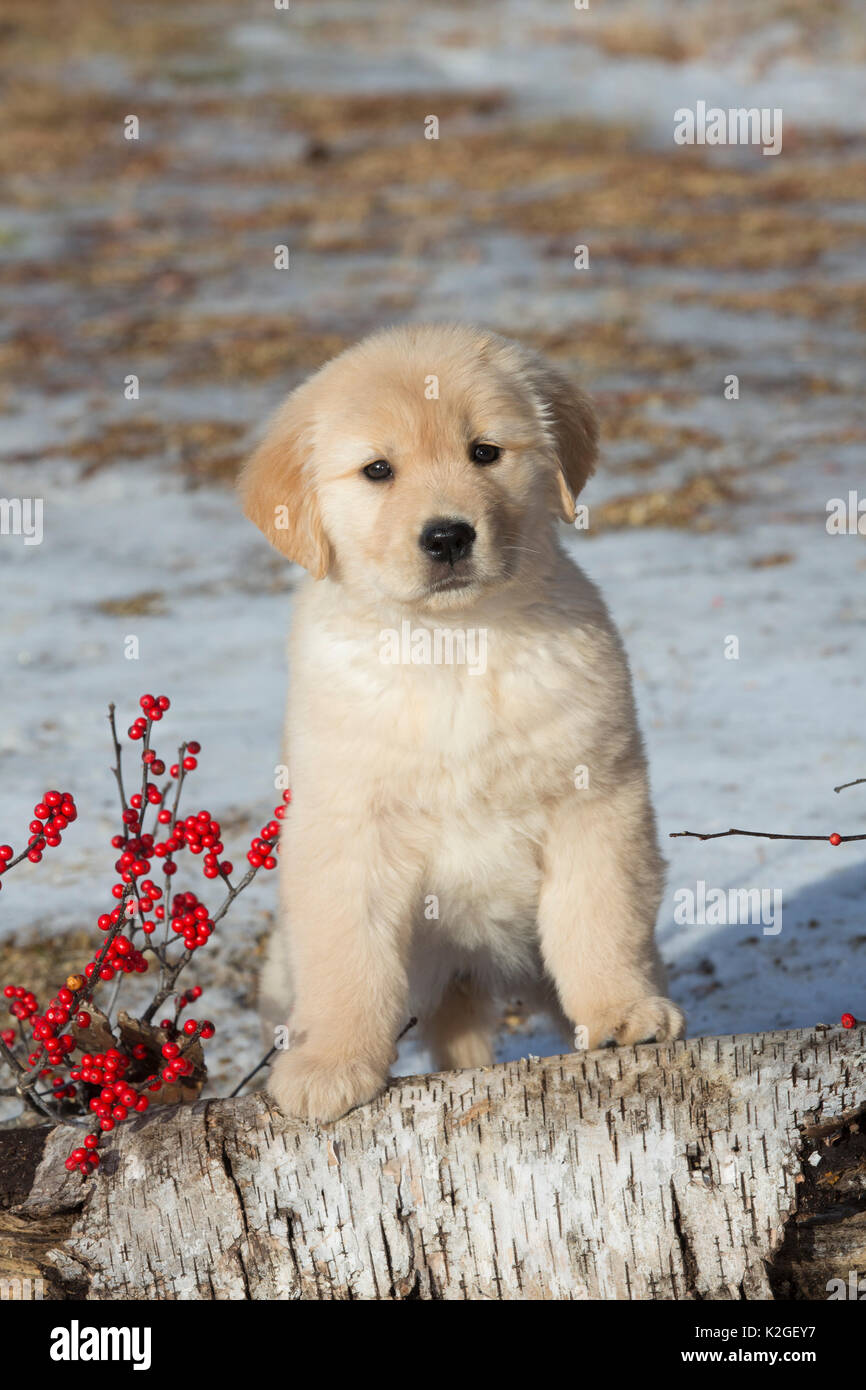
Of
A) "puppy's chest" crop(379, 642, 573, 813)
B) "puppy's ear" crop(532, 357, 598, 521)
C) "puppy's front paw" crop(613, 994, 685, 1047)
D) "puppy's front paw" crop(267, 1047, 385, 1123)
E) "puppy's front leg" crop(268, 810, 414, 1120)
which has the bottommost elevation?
"puppy's front paw" crop(267, 1047, 385, 1123)

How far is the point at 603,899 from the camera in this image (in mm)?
2441

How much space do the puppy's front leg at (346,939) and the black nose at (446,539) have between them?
0.47 meters

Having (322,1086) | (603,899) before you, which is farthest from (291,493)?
(322,1086)

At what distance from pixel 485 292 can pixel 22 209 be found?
5491 mm

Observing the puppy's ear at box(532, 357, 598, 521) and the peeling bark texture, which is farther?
the puppy's ear at box(532, 357, 598, 521)

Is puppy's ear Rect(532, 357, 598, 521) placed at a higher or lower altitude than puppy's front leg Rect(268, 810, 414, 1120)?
higher

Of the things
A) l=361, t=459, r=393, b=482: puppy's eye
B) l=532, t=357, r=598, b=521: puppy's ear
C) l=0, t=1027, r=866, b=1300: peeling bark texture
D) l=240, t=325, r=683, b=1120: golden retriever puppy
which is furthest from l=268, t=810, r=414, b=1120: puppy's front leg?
l=532, t=357, r=598, b=521: puppy's ear

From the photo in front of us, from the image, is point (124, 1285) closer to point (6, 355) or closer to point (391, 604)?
point (391, 604)

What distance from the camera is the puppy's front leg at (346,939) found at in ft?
7.79

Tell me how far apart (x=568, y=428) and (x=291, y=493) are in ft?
1.82

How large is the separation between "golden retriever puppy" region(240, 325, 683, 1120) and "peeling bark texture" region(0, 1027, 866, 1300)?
9.1 inches

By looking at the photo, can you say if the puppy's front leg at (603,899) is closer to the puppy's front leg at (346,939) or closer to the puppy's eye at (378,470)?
the puppy's front leg at (346,939)

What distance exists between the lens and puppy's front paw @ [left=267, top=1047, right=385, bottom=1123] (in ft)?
6.94

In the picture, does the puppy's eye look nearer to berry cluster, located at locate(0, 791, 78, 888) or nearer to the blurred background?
berry cluster, located at locate(0, 791, 78, 888)
